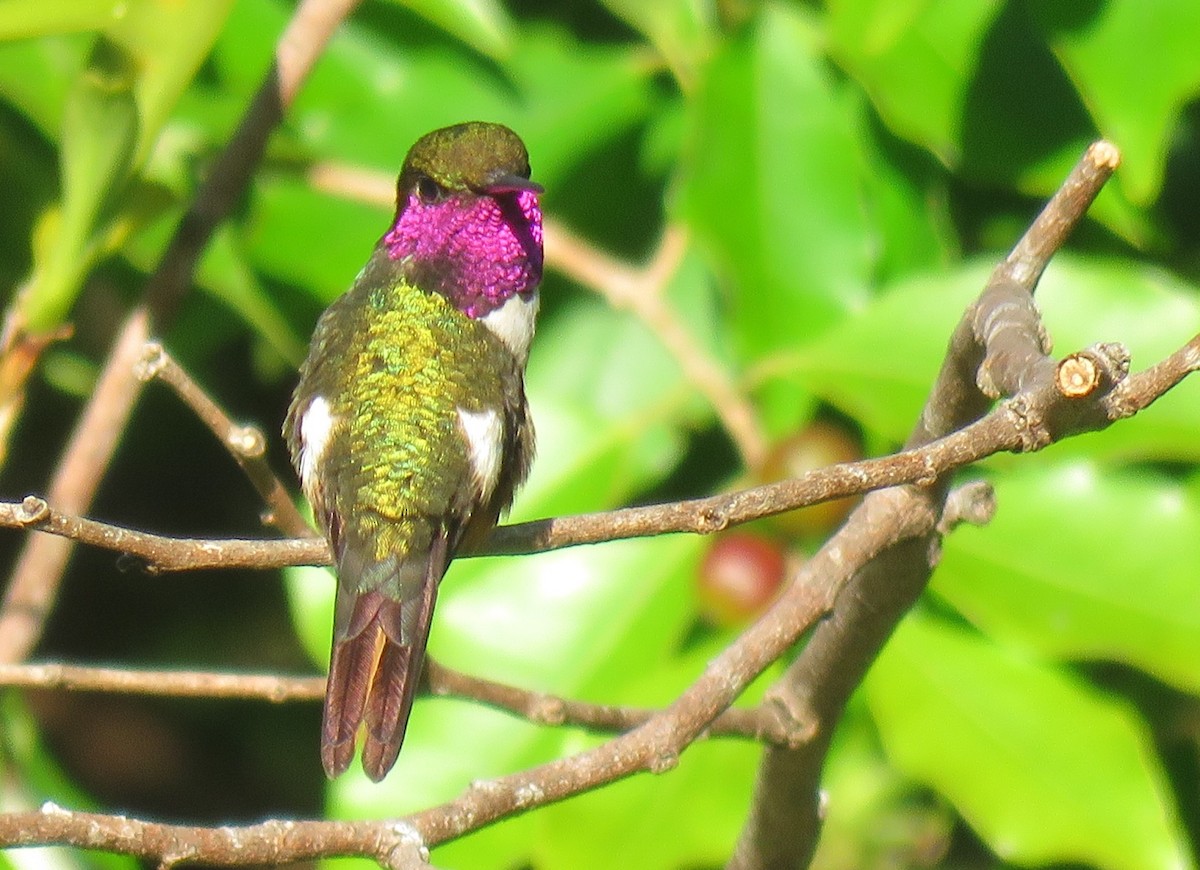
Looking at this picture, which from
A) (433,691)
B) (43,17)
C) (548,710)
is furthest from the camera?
(43,17)

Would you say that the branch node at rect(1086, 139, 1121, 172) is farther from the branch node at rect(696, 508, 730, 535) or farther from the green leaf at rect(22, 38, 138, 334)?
the green leaf at rect(22, 38, 138, 334)

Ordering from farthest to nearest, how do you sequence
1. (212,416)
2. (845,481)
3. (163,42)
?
(163,42) < (212,416) < (845,481)

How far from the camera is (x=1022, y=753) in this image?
2.28m

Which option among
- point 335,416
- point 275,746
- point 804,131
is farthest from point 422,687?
point 275,746

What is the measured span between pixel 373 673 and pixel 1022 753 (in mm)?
993

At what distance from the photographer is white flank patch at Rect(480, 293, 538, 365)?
226 centimetres

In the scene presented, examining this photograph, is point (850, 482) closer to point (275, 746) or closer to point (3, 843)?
point (3, 843)

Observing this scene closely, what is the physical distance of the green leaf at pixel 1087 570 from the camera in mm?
2184

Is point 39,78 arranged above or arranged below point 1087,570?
below

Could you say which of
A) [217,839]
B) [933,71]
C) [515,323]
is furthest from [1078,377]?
[933,71]

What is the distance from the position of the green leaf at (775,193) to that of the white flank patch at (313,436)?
720 millimetres

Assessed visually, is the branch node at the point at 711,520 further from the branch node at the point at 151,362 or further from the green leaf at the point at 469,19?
the green leaf at the point at 469,19

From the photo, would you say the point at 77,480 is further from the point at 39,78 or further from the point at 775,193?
the point at 775,193

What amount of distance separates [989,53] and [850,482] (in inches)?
50.9
